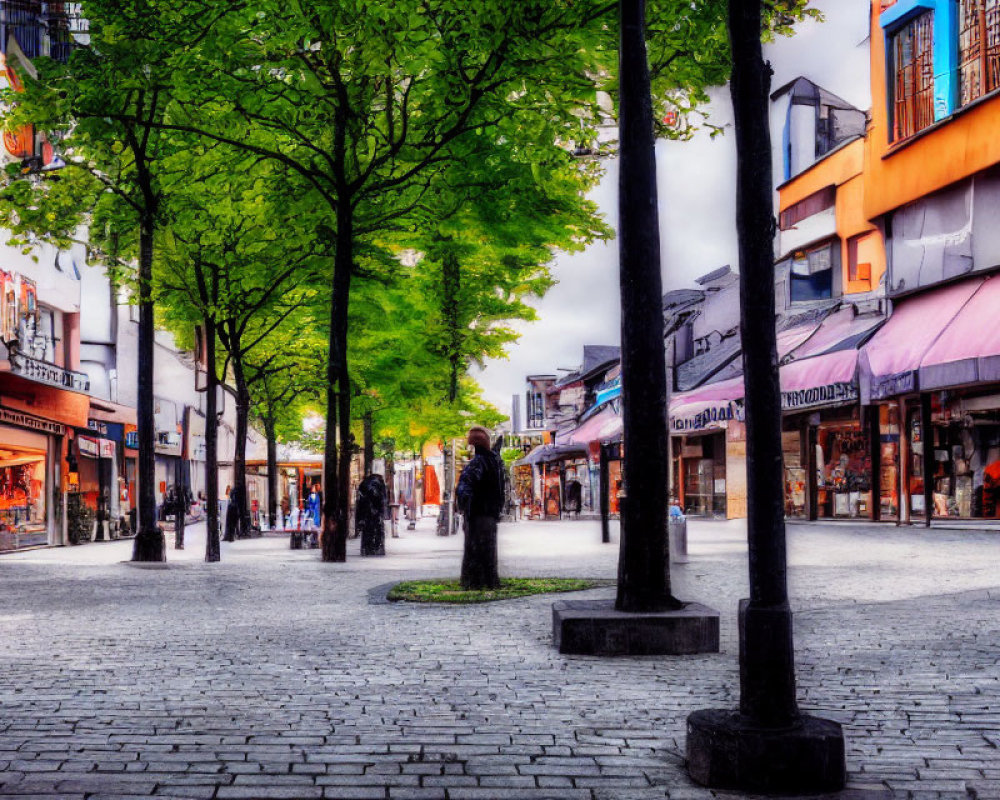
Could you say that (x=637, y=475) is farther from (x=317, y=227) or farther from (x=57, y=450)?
(x=57, y=450)

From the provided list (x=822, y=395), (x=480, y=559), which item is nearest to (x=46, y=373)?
(x=822, y=395)

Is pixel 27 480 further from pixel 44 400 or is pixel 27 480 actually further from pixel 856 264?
pixel 856 264

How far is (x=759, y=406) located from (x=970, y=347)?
16.6 metres

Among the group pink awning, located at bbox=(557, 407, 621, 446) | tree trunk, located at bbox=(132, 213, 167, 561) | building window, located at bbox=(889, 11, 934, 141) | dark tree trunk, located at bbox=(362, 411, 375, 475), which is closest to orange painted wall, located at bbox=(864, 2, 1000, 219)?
building window, located at bbox=(889, 11, 934, 141)

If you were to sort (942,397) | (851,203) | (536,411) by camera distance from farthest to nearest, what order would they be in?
(536,411) < (851,203) < (942,397)

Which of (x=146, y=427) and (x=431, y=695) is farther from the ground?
(x=146, y=427)

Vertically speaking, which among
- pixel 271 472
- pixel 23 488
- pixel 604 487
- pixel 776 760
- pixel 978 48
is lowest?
pixel 776 760

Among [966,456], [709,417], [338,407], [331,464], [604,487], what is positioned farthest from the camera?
[709,417]

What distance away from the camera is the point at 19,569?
19.3 meters

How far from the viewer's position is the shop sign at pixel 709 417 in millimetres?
29141

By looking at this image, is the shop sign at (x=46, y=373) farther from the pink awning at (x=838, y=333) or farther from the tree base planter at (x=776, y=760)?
the tree base planter at (x=776, y=760)

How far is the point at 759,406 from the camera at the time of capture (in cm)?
490

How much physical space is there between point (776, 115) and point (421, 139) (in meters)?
18.7

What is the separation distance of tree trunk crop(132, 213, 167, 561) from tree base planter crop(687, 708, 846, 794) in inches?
633
